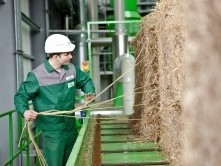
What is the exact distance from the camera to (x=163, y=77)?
12.5 ft

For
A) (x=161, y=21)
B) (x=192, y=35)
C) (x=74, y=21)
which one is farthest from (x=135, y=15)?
(x=192, y=35)

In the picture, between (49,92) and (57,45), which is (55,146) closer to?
(49,92)

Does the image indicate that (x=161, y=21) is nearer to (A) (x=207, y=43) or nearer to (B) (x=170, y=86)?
(B) (x=170, y=86)

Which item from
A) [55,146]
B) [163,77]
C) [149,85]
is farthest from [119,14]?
[163,77]

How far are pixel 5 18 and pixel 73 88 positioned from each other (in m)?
2.71

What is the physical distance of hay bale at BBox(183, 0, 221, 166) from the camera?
641mm

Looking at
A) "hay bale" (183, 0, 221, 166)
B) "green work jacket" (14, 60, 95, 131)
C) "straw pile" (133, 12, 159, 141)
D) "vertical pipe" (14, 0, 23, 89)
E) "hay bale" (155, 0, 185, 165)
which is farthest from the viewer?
"vertical pipe" (14, 0, 23, 89)

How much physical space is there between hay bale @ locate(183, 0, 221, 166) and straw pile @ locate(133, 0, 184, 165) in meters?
1.55

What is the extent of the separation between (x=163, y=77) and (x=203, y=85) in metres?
3.19

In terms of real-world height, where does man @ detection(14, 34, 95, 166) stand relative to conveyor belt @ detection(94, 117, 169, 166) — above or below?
above

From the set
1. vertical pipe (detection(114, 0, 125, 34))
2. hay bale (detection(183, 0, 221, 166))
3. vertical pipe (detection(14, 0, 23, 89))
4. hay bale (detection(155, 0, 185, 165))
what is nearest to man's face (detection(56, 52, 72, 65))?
hay bale (detection(155, 0, 185, 165))

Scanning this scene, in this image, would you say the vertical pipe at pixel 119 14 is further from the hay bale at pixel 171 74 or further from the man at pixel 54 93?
the hay bale at pixel 171 74

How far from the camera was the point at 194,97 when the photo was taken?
65 cm

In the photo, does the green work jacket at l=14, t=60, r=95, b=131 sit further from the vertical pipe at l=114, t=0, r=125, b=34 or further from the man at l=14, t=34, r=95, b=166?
the vertical pipe at l=114, t=0, r=125, b=34
